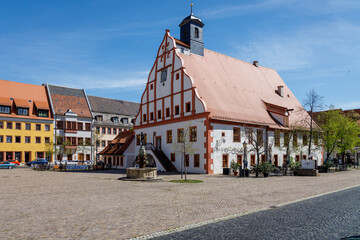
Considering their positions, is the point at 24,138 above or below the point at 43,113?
below

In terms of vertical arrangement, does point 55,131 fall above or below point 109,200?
above

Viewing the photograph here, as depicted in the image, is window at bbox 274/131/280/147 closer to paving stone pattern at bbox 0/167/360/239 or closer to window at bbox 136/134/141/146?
window at bbox 136/134/141/146

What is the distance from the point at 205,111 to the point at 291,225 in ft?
81.5

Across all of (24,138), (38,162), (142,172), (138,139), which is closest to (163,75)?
(138,139)

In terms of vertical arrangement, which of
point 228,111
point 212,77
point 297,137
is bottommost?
point 297,137

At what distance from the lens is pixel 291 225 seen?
9406mm

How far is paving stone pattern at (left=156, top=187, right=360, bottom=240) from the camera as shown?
8258 mm

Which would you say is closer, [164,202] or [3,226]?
[3,226]

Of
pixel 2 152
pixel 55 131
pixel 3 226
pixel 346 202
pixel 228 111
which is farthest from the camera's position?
pixel 55 131

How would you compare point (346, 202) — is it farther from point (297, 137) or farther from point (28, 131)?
point (28, 131)

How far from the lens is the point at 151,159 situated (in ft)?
145

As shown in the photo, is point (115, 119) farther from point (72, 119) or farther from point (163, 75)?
point (163, 75)

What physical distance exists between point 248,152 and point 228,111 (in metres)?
5.60

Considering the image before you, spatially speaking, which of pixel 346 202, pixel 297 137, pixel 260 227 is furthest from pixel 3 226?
pixel 297 137
